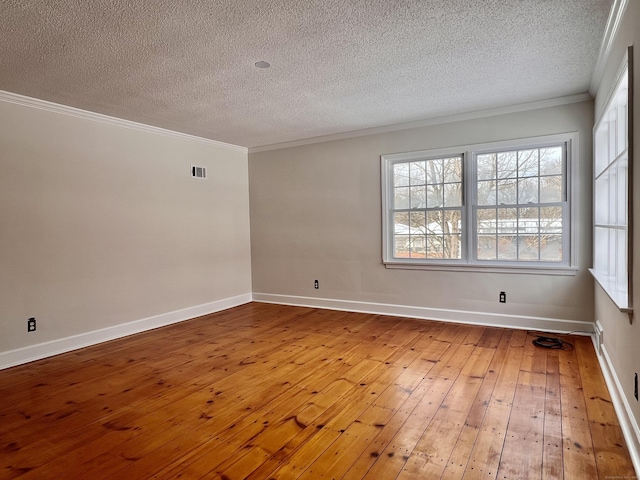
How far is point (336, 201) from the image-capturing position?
217 inches

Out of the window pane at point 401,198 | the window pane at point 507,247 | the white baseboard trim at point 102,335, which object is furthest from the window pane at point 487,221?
the white baseboard trim at point 102,335

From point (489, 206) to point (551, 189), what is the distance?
64cm

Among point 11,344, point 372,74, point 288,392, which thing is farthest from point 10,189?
point 372,74

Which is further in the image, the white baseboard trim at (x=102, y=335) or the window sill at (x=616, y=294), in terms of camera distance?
the white baseboard trim at (x=102, y=335)

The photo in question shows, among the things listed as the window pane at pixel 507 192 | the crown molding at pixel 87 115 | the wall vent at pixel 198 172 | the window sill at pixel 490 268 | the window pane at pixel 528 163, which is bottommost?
the window sill at pixel 490 268

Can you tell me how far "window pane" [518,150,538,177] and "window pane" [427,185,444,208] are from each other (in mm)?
896

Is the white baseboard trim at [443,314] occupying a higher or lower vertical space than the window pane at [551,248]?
lower

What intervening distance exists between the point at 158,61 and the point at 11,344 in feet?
9.39

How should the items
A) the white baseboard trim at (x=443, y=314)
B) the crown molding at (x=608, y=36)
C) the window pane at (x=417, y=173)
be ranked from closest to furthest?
the crown molding at (x=608, y=36) < the white baseboard trim at (x=443, y=314) < the window pane at (x=417, y=173)

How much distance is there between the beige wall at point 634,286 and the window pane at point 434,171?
6.67 feet

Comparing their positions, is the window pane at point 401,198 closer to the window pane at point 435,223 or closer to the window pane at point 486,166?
the window pane at point 435,223

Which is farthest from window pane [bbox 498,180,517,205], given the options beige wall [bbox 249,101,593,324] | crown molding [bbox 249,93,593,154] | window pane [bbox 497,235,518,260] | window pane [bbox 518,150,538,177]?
crown molding [bbox 249,93,593,154]

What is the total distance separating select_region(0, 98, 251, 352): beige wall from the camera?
3.57 metres

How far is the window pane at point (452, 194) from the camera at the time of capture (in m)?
4.70
